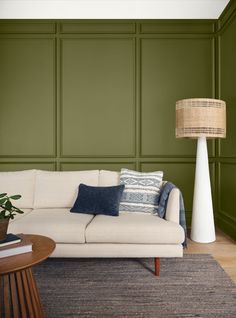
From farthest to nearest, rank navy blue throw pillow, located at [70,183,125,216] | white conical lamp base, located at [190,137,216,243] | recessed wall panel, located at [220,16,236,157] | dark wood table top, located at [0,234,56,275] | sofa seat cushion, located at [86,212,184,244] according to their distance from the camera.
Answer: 1. recessed wall panel, located at [220,16,236,157]
2. white conical lamp base, located at [190,137,216,243]
3. navy blue throw pillow, located at [70,183,125,216]
4. sofa seat cushion, located at [86,212,184,244]
5. dark wood table top, located at [0,234,56,275]

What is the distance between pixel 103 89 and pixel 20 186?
165 centimetres

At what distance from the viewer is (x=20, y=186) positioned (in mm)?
2670

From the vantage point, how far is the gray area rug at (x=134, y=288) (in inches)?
61.1

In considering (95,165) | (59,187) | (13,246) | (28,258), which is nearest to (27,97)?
(95,165)

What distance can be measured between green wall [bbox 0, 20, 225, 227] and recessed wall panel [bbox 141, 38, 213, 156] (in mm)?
13

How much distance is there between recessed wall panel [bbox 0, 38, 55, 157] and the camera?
338cm

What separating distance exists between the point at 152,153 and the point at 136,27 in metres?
1.70

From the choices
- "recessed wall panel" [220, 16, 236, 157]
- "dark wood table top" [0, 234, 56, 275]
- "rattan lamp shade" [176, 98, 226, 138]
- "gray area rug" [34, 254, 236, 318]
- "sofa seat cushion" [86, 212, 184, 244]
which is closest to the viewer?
"dark wood table top" [0, 234, 56, 275]

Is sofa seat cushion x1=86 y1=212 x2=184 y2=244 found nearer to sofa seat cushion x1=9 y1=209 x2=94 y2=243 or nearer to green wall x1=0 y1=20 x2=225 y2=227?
sofa seat cushion x1=9 y1=209 x2=94 y2=243

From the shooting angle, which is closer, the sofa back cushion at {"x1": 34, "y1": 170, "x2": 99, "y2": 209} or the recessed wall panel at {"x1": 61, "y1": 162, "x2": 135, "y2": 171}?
the sofa back cushion at {"x1": 34, "y1": 170, "x2": 99, "y2": 209}

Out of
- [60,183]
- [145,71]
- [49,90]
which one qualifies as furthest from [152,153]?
[49,90]

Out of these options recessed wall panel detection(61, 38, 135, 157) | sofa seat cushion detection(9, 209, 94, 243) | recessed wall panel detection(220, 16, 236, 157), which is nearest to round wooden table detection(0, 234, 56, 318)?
sofa seat cushion detection(9, 209, 94, 243)

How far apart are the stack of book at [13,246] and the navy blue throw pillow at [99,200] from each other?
0.98m

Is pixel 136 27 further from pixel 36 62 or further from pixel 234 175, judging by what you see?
pixel 234 175
